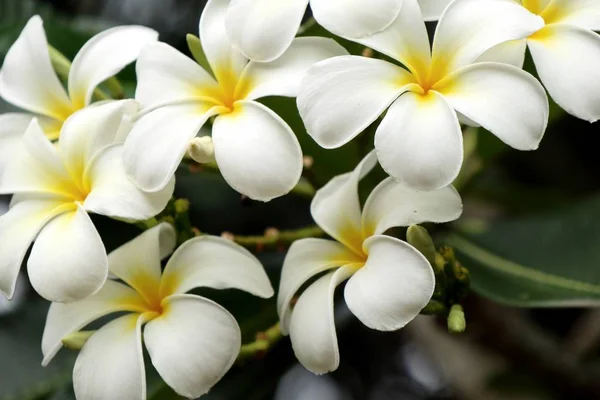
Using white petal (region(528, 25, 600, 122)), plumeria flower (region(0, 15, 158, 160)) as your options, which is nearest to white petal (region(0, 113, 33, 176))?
plumeria flower (region(0, 15, 158, 160))

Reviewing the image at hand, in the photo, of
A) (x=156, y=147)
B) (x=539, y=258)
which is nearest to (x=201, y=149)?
(x=156, y=147)

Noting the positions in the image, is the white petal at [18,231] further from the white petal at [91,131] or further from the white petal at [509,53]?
the white petal at [509,53]

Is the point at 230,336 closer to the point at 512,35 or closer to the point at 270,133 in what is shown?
the point at 270,133

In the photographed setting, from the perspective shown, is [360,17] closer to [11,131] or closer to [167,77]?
[167,77]

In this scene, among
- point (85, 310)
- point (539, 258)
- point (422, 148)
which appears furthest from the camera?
point (539, 258)

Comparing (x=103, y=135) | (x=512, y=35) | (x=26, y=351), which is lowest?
(x=26, y=351)

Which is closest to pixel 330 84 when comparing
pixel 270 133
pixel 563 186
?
pixel 270 133

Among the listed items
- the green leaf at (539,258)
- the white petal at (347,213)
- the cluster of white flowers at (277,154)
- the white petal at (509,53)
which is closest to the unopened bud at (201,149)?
the cluster of white flowers at (277,154)
